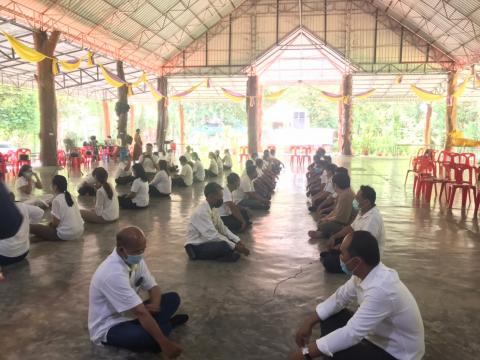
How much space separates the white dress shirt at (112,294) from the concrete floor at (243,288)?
0.17 meters

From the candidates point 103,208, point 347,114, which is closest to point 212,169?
point 103,208

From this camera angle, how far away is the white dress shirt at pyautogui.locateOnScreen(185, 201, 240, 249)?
13.3 feet

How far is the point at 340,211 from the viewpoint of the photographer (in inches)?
190

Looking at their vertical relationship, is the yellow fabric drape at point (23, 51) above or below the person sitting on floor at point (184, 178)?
above

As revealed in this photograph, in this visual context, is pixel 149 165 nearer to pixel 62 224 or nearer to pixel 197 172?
pixel 197 172

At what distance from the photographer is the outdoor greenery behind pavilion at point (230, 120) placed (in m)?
22.2

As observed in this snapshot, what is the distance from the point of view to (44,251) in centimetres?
437

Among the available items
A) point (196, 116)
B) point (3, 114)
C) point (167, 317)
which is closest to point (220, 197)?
point (167, 317)

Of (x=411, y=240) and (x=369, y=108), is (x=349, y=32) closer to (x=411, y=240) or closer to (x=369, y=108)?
(x=369, y=108)

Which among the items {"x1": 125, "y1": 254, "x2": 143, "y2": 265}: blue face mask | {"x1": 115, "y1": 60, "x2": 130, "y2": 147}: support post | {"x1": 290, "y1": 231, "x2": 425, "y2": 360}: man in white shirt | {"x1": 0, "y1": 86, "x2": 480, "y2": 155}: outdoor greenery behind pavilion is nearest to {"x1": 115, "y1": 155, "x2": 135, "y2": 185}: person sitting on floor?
{"x1": 115, "y1": 60, "x2": 130, "y2": 147}: support post

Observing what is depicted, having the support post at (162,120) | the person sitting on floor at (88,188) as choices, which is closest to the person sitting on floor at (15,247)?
the person sitting on floor at (88,188)

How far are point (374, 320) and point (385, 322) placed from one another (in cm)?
16

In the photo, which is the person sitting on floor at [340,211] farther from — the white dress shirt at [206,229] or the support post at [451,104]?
the support post at [451,104]

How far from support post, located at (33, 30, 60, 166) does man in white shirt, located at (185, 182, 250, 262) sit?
9.23m
